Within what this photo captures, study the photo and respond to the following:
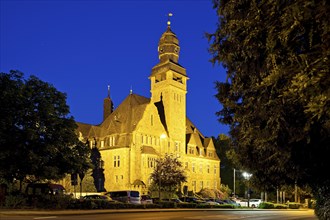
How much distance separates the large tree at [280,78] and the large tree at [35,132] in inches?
870

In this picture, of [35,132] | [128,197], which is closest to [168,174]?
[128,197]

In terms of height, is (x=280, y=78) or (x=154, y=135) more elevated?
(x=154, y=135)

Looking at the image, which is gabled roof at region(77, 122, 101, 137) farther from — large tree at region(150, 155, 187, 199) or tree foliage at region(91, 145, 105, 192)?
large tree at region(150, 155, 187, 199)

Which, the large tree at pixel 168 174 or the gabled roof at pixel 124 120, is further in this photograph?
the gabled roof at pixel 124 120

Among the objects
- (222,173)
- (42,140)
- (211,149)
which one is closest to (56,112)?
(42,140)

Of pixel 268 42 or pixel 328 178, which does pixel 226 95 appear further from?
pixel 268 42

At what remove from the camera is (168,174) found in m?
56.9

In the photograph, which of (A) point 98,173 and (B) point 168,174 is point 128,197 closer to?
(B) point 168,174

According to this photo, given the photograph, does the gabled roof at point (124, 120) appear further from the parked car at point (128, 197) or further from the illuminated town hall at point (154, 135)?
the parked car at point (128, 197)

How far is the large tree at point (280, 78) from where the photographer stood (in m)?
7.23

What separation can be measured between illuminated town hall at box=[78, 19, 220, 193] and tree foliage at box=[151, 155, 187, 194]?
3608 mm

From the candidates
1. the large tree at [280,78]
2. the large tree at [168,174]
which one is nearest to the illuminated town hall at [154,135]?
the large tree at [168,174]

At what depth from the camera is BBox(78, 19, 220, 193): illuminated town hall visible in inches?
2410

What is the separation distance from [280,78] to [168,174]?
162 feet
